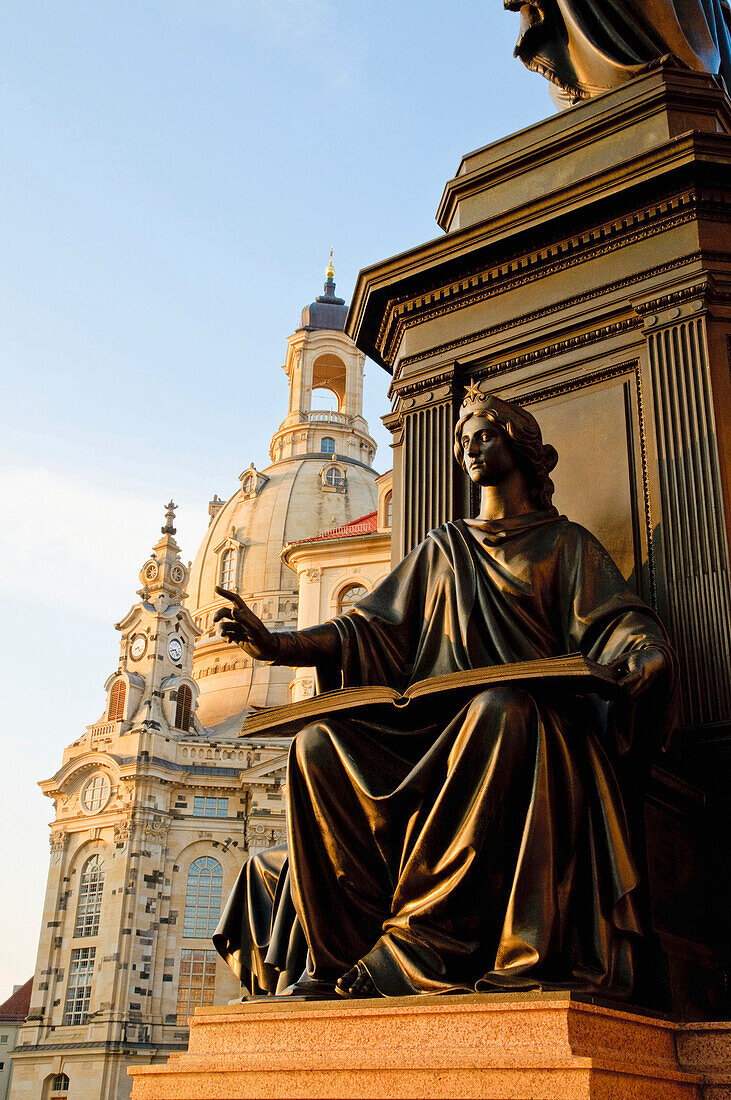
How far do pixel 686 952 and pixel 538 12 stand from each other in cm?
518

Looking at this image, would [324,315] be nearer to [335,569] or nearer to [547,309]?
[335,569]

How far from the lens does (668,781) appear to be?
4.40 meters

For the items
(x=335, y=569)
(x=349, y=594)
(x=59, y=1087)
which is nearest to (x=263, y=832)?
(x=349, y=594)

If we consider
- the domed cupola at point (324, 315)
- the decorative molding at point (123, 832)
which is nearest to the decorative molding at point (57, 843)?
the decorative molding at point (123, 832)

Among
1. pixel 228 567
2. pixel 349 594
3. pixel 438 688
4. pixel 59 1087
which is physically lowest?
pixel 438 688

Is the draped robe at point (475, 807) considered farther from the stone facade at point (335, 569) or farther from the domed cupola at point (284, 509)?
the domed cupola at point (284, 509)

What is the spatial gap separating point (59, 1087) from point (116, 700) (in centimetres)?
1540

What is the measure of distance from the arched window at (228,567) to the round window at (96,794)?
17.5 meters

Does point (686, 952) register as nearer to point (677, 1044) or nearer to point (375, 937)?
point (677, 1044)

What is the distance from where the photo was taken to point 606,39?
668cm

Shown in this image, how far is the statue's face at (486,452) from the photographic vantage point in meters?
4.98

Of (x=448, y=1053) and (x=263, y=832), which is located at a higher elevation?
(x=263, y=832)

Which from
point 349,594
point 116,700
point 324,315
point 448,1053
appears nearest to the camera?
point 448,1053

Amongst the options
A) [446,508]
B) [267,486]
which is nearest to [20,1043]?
[267,486]
